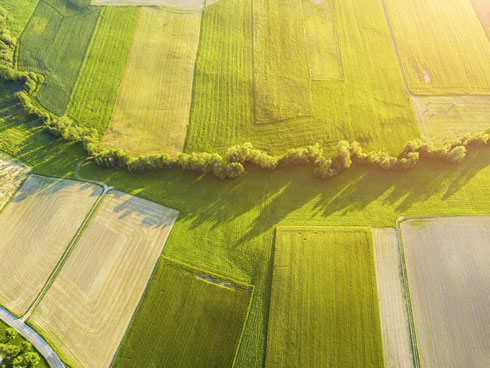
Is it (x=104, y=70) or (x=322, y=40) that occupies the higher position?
(x=104, y=70)

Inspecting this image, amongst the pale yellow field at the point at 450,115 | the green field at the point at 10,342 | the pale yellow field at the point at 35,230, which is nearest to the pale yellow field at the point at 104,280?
the green field at the point at 10,342

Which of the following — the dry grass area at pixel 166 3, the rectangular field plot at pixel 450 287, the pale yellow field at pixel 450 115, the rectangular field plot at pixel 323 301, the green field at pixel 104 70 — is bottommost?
the rectangular field plot at pixel 450 287

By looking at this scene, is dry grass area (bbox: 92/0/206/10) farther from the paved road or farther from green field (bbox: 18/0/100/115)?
the paved road

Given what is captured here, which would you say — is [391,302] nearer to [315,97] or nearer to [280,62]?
[315,97]

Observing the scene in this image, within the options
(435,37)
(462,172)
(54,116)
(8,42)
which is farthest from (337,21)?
(8,42)

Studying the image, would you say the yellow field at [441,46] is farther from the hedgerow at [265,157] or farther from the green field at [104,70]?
the green field at [104,70]

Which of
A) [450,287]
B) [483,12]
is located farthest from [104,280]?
[483,12]
